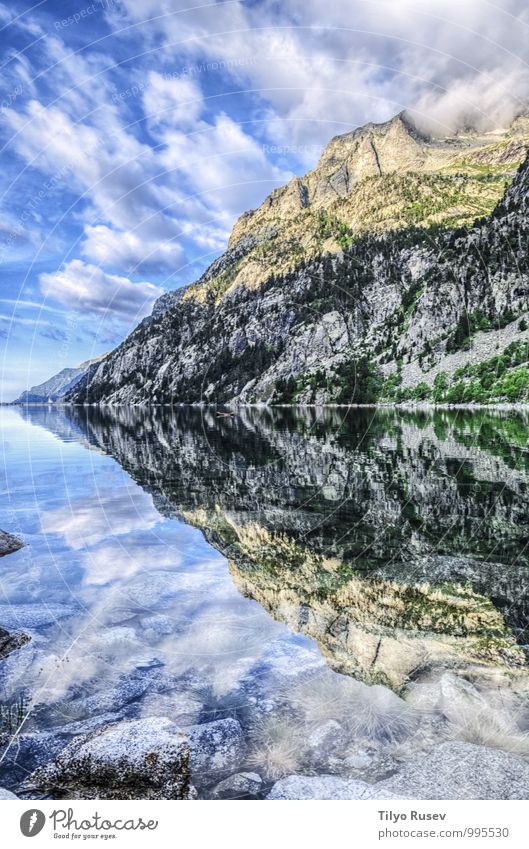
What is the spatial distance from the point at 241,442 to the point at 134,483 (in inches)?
929

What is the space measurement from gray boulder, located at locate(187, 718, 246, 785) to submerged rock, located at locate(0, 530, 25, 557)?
12.7m

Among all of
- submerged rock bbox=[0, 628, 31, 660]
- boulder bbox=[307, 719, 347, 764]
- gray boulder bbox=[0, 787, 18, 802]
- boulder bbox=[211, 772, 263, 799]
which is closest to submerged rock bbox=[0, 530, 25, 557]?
submerged rock bbox=[0, 628, 31, 660]

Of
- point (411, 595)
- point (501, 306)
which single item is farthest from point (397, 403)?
point (411, 595)

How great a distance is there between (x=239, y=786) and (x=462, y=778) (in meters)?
2.83

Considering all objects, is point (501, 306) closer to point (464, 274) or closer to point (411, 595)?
point (464, 274)

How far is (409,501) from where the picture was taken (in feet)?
70.9

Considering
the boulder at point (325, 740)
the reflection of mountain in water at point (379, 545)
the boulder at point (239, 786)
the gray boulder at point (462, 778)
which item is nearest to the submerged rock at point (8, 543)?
the reflection of mountain in water at point (379, 545)

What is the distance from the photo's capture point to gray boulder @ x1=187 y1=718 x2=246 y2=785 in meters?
6.66

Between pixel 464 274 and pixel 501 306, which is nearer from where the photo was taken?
pixel 501 306

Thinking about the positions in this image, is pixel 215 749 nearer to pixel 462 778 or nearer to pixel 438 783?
pixel 438 783

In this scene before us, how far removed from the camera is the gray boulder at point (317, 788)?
6.09 meters

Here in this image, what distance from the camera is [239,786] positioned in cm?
642

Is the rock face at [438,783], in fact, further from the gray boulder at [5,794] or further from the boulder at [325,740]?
the gray boulder at [5,794]

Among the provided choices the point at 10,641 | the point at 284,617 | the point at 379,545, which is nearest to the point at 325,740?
the point at 284,617
